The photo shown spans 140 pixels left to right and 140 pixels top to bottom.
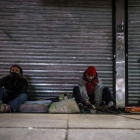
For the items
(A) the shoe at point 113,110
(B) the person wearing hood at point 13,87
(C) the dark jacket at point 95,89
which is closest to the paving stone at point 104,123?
(A) the shoe at point 113,110

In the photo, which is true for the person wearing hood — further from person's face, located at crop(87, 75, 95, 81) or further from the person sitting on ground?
person's face, located at crop(87, 75, 95, 81)

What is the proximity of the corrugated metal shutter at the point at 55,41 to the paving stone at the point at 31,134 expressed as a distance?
3.18 meters

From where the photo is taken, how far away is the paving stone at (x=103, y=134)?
211cm

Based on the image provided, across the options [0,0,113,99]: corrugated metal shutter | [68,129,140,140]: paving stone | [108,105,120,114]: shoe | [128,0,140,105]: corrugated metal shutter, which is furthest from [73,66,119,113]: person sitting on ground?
[68,129,140,140]: paving stone

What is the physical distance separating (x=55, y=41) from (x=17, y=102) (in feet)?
7.50

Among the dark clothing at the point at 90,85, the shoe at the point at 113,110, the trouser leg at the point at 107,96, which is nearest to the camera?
the shoe at the point at 113,110

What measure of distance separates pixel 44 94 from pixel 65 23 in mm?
2385

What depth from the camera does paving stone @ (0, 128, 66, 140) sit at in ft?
6.84

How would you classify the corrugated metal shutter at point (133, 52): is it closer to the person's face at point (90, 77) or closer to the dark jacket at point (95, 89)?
the dark jacket at point (95, 89)

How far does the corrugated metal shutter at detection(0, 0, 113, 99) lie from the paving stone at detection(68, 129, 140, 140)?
324cm

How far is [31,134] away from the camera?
7.30ft

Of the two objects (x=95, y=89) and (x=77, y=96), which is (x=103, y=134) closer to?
(x=77, y=96)

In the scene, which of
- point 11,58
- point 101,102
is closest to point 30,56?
point 11,58

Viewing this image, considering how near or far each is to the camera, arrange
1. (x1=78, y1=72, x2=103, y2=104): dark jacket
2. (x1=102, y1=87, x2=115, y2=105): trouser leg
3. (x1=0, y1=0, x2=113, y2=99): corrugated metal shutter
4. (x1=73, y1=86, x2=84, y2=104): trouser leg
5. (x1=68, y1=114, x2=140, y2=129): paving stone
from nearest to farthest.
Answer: (x1=68, y1=114, x2=140, y2=129): paving stone, (x1=73, y1=86, x2=84, y2=104): trouser leg, (x1=102, y1=87, x2=115, y2=105): trouser leg, (x1=78, y1=72, x2=103, y2=104): dark jacket, (x1=0, y1=0, x2=113, y2=99): corrugated metal shutter
